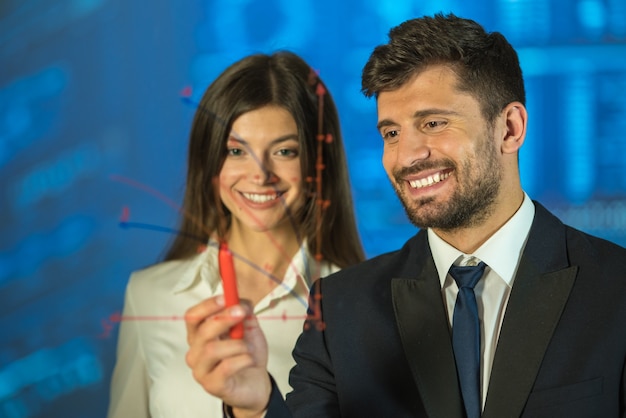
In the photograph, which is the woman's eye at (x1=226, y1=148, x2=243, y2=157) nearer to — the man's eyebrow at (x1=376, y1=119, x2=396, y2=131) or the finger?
the man's eyebrow at (x1=376, y1=119, x2=396, y2=131)

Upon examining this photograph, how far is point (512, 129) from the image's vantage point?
2203mm

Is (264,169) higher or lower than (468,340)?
higher

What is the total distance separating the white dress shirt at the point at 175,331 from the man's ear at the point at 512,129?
715mm

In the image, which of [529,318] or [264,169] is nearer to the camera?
[529,318]

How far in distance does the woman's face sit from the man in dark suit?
1.31 feet

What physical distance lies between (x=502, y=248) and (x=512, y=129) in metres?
0.30

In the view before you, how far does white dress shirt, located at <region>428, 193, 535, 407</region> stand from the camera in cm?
204

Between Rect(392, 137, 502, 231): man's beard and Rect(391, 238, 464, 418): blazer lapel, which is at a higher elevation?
Rect(392, 137, 502, 231): man's beard

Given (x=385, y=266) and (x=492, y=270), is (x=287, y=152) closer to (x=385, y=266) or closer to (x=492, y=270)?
(x=385, y=266)

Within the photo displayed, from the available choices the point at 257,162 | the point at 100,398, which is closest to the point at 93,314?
the point at 100,398

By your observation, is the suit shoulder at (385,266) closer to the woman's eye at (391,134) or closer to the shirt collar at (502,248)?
the shirt collar at (502,248)

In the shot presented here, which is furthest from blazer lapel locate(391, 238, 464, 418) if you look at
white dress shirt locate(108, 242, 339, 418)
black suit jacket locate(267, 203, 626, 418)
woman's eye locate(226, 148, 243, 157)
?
woman's eye locate(226, 148, 243, 157)

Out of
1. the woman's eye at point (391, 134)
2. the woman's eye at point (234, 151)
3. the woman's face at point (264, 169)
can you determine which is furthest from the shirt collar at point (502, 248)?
the woman's eye at point (234, 151)

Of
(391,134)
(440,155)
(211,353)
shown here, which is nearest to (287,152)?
(391,134)
